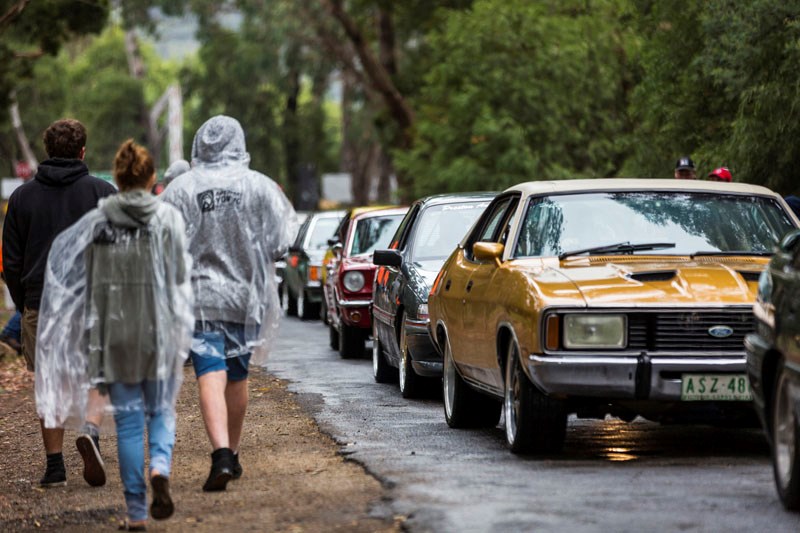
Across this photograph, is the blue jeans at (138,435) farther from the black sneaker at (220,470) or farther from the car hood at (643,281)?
the car hood at (643,281)

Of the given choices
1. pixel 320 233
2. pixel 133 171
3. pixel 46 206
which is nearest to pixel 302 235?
pixel 320 233

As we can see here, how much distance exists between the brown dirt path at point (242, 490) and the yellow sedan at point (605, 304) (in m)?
1.01

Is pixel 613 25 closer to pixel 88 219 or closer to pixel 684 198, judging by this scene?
pixel 684 198

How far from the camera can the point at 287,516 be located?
723 cm

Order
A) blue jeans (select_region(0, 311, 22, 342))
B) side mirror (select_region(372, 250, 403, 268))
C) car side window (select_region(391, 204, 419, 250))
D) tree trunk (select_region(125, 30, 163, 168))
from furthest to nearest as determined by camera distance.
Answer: tree trunk (select_region(125, 30, 163, 168)) → blue jeans (select_region(0, 311, 22, 342)) → car side window (select_region(391, 204, 419, 250)) → side mirror (select_region(372, 250, 403, 268))

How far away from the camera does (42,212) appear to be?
9219mm

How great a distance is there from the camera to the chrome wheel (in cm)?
687

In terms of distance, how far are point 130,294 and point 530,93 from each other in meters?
26.6

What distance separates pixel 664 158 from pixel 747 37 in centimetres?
426

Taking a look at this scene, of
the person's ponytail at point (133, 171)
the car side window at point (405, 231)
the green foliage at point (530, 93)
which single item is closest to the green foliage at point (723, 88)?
the car side window at point (405, 231)

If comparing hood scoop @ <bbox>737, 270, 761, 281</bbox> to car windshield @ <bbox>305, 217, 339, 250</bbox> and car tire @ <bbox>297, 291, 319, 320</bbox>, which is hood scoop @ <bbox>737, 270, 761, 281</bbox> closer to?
car windshield @ <bbox>305, 217, 339, 250</bbox>

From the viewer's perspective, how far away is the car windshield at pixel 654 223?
9.48 m

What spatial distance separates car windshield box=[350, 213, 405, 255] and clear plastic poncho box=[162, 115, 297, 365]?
31.5ft

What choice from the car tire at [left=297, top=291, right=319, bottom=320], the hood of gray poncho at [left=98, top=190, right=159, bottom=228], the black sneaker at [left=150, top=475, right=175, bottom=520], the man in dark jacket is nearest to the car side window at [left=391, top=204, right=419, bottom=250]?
the man in dark jacket
